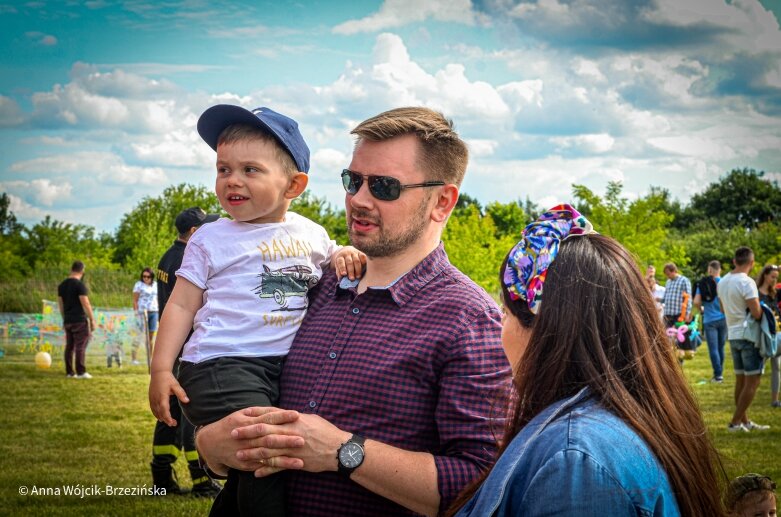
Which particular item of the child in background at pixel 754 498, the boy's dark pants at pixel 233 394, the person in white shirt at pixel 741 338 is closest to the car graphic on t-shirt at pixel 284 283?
the boy's dark pants at pixel 233 394

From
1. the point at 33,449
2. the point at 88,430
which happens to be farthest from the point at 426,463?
the point at 88,430

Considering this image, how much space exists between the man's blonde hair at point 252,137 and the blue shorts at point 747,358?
7.82 metres

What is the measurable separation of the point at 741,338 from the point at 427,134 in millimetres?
7929

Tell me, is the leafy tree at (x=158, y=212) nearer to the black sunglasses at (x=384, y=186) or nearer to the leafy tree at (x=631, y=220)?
the leafy tree at (x=631, y=220)

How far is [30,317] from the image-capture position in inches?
704

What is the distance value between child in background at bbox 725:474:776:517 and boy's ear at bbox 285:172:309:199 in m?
2.56

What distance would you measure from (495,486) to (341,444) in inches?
33.7

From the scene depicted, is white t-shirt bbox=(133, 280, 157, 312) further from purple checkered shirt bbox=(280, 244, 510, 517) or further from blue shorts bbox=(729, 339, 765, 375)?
purple checkered shirt bbox=(280, 244, 510, 517)

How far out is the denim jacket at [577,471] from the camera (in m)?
1.42

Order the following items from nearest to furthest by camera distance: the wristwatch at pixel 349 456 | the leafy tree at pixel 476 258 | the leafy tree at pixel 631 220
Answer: the wristwatch at pixel 349 456, the leafy tree at pixel 631 220, the leafy tree at pixel 476 258

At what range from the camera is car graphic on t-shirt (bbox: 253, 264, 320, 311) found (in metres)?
2.82

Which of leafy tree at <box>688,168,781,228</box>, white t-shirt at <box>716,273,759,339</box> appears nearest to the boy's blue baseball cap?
white t-shirt at <box>716,273,759,339</box>

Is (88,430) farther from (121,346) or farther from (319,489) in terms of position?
(319,489)

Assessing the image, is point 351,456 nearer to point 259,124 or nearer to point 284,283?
point 284,283
